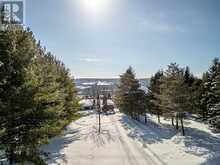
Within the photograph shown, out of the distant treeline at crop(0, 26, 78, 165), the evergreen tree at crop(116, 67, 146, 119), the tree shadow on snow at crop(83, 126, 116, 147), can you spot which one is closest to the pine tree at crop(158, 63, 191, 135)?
the evergreen tree at crop(116, 67, 146, 119)

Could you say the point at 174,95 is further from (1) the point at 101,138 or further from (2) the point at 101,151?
(2) the point at 101,151

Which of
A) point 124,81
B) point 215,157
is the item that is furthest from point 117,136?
point 124,81

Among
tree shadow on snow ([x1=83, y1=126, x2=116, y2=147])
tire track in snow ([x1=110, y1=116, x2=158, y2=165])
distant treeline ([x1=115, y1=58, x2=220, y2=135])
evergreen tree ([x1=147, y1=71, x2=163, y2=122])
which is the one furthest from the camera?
evergreen tree ([x1=147, y1=71, x2=163, y2=122])

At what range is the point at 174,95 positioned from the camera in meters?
31.6

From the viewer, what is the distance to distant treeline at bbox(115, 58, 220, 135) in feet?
98.2

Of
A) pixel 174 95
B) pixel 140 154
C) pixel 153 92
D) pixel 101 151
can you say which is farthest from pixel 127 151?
pixel 153 92

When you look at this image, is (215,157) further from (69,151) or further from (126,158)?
(69,151)

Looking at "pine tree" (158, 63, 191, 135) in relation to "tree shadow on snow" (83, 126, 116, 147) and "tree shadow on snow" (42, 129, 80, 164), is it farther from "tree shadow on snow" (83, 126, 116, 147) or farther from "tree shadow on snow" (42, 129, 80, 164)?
"tree shadow on snow" (42, 129, 80, 164)

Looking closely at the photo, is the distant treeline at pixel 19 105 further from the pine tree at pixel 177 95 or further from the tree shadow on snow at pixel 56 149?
the pine tree at pixel 177 95

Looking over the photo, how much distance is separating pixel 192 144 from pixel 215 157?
20.1 feet

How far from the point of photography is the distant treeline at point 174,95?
98.2 feet

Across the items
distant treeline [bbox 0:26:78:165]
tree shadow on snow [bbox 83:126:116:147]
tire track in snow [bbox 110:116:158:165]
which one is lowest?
tire track in snow [bbox 110:116:158:165]

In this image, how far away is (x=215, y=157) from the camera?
18141mm

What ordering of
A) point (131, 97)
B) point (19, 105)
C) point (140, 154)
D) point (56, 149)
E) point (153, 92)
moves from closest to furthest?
1. point (19, 105)
2. point (140, 154)
3. point (56, 149)
4. point (131, 97)
5. point (153, 92)
